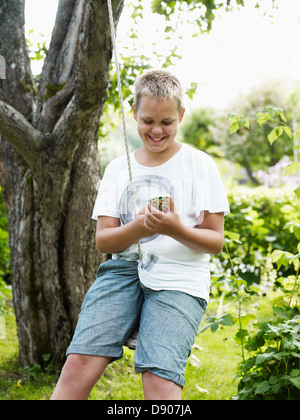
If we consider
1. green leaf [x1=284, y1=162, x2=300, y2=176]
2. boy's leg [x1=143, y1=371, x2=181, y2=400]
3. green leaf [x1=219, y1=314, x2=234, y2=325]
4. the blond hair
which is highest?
the blond hair

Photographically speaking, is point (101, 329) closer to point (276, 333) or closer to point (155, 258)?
point (155, 258)

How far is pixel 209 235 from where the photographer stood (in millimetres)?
1935

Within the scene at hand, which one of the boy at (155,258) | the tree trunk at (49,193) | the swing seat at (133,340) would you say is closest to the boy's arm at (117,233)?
the boy at (155,258)

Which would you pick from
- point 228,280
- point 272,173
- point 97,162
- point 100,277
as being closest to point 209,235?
point 100,277

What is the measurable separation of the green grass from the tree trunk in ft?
0.50

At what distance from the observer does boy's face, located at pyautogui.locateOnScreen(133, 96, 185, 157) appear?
1.98 metres

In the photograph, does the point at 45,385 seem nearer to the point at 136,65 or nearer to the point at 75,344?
the point at 75,344

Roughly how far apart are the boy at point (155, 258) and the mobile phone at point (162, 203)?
0.02 meters

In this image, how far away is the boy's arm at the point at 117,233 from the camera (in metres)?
1.92

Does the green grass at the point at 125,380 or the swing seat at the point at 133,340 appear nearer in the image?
the swing seat at the point at 133,340

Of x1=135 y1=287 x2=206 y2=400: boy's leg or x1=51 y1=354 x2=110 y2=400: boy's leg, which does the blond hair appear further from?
x1=51 y1=354 x2=110 y2=400: boy's leg

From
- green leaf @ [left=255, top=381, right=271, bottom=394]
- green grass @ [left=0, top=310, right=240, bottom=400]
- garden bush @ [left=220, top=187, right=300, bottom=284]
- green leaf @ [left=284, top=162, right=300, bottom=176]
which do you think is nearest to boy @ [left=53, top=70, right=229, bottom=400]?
green leaf @ [left=284, top=162, right=300, bottom=176]

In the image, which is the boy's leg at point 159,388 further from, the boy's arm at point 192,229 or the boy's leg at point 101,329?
the boy's arm at point 192,229

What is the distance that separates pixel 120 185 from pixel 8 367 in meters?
2.17
